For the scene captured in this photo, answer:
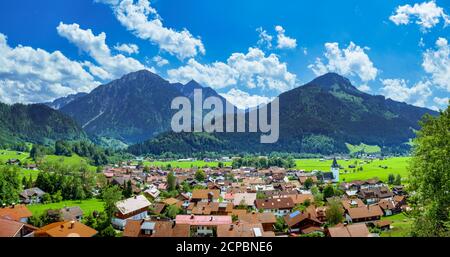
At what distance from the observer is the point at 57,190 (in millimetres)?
60750

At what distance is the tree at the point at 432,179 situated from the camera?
10305 millimetres

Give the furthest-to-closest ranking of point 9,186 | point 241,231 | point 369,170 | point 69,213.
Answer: point 369,170 < point 9,186 < point 69,213 < point 241,231

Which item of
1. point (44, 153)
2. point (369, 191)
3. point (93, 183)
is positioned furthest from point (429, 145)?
point (44, 153)

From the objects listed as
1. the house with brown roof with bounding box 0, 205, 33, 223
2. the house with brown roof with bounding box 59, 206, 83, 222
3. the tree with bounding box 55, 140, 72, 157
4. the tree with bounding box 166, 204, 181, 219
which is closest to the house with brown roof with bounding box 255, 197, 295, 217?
the tree with bounding box 166, 204, 181, 219

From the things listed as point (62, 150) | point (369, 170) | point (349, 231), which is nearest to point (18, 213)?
point (349, 231)

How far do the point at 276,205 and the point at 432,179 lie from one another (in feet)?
139

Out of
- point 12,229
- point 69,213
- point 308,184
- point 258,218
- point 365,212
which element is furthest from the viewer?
point 308,184

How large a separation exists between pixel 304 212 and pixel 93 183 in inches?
1587

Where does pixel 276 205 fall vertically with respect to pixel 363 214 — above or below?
below

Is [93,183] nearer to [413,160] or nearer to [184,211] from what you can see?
[184,211]

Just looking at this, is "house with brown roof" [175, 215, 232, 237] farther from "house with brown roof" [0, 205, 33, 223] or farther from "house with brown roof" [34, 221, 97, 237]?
"house with brown roof" [0, 205, 33, 223]

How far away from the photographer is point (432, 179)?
1071 centimetres

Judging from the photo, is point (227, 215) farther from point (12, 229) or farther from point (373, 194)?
point (373, 194)

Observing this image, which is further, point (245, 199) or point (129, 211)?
point (245, 199)
